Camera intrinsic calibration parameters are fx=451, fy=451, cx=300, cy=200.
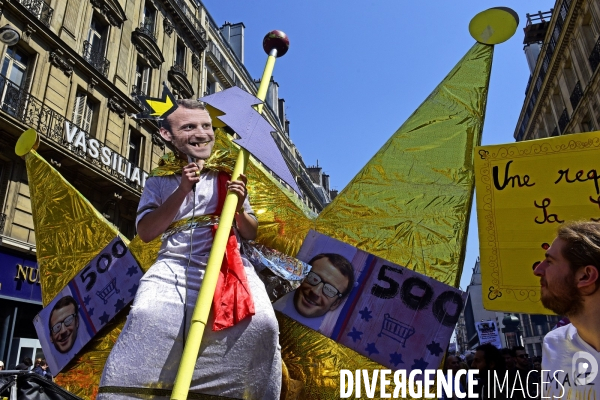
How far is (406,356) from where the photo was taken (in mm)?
2332

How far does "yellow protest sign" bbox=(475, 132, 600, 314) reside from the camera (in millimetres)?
2869

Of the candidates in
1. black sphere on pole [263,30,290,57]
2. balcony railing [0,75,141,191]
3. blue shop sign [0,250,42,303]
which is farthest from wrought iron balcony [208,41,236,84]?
black sphere on pole [263,30,290,57]

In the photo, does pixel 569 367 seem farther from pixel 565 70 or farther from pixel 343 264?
pixel 565 70

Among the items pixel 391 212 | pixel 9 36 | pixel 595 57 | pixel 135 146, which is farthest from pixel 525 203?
pixel 595 57

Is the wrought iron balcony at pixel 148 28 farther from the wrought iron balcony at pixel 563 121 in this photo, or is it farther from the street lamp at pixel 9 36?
the wrought iron balcony at pixel 563 121

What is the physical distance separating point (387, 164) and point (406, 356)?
1106 mm

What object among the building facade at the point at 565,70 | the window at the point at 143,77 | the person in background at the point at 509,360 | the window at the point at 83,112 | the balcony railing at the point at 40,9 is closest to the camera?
the person in background at the point at 509,360

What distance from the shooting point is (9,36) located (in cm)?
993

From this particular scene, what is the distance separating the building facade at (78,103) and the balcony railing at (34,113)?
0.02 meters

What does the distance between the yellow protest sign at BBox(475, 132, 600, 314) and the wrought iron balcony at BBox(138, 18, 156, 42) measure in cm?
1485

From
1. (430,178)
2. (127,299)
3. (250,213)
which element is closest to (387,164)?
(430,178)

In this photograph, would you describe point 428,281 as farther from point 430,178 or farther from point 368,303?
point 430,178

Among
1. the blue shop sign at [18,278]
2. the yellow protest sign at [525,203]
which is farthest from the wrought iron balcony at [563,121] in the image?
the blue shop sign at [18,278]

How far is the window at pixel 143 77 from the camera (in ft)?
50.0
